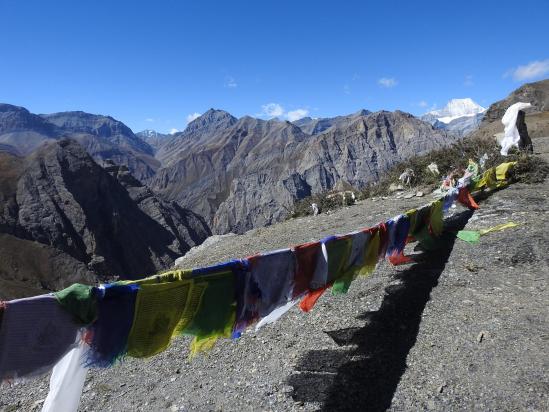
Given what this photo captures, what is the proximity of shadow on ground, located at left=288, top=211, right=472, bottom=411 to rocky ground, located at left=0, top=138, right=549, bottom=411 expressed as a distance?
16mm

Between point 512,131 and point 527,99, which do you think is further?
point 527,99

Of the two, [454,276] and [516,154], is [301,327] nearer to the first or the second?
[454,276]

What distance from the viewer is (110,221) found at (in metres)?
132

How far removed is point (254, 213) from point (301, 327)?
190 metres

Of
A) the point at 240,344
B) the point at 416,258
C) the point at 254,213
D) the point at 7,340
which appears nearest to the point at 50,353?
the point at 7,340

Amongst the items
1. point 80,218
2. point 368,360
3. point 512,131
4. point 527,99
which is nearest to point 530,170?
point 512,131

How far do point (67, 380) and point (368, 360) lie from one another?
336 cm

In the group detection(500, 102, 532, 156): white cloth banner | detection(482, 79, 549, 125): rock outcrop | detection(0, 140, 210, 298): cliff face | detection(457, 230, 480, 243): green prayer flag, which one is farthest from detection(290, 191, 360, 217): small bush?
detection(0, 140, 210, 298): cliff face

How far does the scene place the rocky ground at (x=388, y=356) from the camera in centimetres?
464

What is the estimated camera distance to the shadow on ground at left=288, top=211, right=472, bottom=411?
15.5 ft

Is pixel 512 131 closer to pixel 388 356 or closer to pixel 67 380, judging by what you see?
pixel 388 356

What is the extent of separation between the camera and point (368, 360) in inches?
212

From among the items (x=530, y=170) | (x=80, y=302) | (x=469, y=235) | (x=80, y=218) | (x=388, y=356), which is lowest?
(x=388, y=356)

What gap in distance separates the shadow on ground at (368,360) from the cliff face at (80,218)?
94335 millimetres
